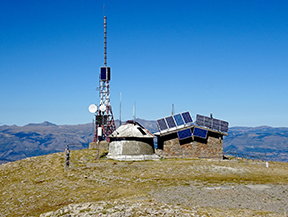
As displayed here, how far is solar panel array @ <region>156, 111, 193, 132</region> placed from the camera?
150 feet

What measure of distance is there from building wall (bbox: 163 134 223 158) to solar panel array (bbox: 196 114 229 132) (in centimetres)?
163

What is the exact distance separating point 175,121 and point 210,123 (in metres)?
5.96

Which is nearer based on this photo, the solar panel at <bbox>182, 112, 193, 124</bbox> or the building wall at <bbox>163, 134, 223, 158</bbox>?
the building wall at <bbox>163, 134, 223, 158</bbox>

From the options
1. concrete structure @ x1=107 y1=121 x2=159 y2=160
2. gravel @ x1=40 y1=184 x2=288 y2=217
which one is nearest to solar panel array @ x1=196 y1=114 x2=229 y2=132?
concrete structure @ x1=107 y1=121 x2=159 y2=160

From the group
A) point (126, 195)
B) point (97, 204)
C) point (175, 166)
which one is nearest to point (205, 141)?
point (175, 166)

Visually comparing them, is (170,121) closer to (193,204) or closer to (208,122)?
(208,122)

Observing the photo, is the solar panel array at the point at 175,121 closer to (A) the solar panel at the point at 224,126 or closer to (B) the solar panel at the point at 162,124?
(B) the solar panel at the point at 162,124

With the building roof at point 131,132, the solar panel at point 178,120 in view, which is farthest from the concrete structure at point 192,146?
the building roof at point 131,132

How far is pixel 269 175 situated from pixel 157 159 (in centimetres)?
1603

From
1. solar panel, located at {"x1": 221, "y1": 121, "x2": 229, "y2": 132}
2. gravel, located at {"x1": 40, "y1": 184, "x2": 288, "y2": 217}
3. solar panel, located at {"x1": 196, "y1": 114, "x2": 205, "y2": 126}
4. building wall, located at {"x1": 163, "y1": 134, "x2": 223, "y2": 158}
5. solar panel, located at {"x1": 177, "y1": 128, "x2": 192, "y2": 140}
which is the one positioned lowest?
gravel, located at {"x1": 40, "y1": 184, "x2": 288, "y2": 217}

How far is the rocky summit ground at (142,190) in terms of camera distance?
1841cm

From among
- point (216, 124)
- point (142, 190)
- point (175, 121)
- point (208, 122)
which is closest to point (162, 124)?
point (175, 121)

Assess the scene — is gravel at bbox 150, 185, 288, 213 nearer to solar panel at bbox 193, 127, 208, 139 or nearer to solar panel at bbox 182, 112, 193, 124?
solar panel at bbox 193, 127, 208, 139

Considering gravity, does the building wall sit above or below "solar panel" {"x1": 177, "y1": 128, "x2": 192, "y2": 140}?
below
